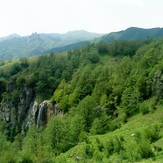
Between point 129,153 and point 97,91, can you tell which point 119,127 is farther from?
point 97,91

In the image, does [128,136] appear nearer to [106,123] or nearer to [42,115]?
[106,123]

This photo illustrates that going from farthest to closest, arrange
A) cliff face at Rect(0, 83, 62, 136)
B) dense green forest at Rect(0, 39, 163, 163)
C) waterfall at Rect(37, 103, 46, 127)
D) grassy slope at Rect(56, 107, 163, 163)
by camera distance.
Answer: cliff face at Rect(0, 83, 62, 136) → waterfall at Rect(37, 103, 46, 127) → dense green forest at Rect(0, 39, 163, 163) → grassy slope at Rect(56, 107, 163, 163)

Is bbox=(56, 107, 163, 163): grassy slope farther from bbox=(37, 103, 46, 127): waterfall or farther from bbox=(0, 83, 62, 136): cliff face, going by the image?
bbox=(0, 83, 62, 136): cliff face

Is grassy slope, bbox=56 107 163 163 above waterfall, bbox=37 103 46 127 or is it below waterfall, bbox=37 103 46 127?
above

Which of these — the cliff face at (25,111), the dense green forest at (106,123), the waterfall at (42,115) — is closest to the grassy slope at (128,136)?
the dense green forest at (106,123)

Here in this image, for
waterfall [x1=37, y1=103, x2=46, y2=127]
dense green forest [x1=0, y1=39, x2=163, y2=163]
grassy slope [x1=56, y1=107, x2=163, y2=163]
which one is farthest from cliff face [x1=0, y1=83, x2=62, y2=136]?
grassy slope [x1=56, y1=107, x2=163, y2=163]

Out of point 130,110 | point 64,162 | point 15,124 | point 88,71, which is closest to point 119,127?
point 130,110

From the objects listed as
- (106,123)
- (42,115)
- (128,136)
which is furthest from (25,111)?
(128,136)

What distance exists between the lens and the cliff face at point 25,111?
156750mm

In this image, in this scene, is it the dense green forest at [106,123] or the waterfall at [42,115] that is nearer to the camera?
the dense green forest at [106,123]

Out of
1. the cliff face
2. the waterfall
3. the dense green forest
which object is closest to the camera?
the dense green forest

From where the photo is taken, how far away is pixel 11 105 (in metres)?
198

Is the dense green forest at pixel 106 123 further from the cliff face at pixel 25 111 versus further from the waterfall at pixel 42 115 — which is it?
the waterfall at pixel 42 115

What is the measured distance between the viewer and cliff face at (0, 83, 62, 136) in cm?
15675
